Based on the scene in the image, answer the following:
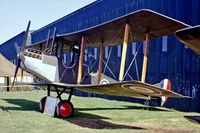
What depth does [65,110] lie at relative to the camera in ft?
41.7

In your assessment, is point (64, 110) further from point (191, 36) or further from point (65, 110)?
point (191, 36)

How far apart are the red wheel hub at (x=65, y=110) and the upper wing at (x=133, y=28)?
297 centimetres

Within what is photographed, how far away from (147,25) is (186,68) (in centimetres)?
747

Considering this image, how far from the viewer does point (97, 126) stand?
10.4 metres

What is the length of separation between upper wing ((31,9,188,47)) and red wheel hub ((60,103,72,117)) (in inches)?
117

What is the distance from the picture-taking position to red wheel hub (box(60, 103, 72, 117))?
12.7 meters

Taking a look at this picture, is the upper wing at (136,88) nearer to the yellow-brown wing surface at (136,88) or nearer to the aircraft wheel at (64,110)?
the yellow-brown wing surface at (136,88)

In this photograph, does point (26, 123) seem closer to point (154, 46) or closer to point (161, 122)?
point (161, 122)

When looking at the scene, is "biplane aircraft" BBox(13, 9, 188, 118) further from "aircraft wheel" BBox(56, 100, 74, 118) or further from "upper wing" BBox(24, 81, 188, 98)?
"upper wing" BBox(24, 81, 188, 98)

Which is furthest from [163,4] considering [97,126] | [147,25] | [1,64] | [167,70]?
[1,64]

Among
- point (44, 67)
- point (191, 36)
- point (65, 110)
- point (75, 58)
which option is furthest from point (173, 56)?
point (191, 36)

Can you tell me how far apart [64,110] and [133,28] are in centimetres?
421

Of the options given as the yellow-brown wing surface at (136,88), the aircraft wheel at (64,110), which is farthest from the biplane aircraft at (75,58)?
the yellow-brown wing surface at (136,88)

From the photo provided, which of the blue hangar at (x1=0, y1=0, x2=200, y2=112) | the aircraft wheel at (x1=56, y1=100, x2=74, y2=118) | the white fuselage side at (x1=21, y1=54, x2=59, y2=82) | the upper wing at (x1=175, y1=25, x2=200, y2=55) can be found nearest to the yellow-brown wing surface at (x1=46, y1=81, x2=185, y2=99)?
the white fuselage side at (x1=21, y1=54, x2=59, y2=82)
